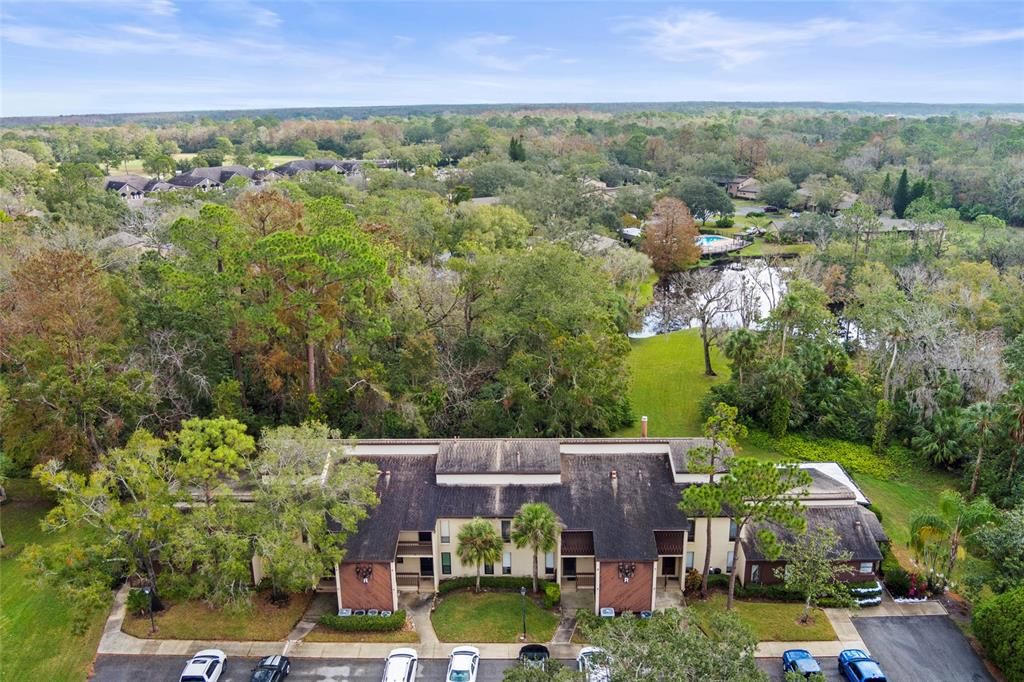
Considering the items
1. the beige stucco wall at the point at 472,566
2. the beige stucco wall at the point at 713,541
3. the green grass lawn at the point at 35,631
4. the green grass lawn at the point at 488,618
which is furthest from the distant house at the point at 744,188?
the green grass lawn at the point at 35,631

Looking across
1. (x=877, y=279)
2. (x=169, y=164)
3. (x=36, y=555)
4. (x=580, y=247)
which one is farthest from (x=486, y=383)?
(x=169, y=164)

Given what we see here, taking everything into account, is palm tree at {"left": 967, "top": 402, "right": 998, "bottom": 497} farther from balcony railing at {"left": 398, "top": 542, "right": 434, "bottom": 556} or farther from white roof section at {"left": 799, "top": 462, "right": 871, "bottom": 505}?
balcony railing at {"left": 398, "top": 542, "right": 434, "bottom": 556}

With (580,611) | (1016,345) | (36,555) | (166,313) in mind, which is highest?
(166,313)

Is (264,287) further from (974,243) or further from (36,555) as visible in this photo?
(974,243)

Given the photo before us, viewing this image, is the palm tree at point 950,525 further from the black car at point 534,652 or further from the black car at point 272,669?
the black car at point 272,669

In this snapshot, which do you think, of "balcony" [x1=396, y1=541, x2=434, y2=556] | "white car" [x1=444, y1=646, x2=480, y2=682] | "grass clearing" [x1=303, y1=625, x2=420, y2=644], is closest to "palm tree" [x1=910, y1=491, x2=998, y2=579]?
"white car" [x1=444, y1=646, x2=480, y2=682]

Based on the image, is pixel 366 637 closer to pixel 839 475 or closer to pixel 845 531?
pixel 845 531

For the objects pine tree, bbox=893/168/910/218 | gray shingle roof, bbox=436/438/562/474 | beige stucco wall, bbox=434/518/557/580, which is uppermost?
pine tree, bbox=893/168/910/218

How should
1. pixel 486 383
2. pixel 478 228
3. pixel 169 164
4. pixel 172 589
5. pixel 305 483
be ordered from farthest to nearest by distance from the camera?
pixel 169 164, pixel 478 228, pixel 486 383, pixel 172 589, pixel 305 483
